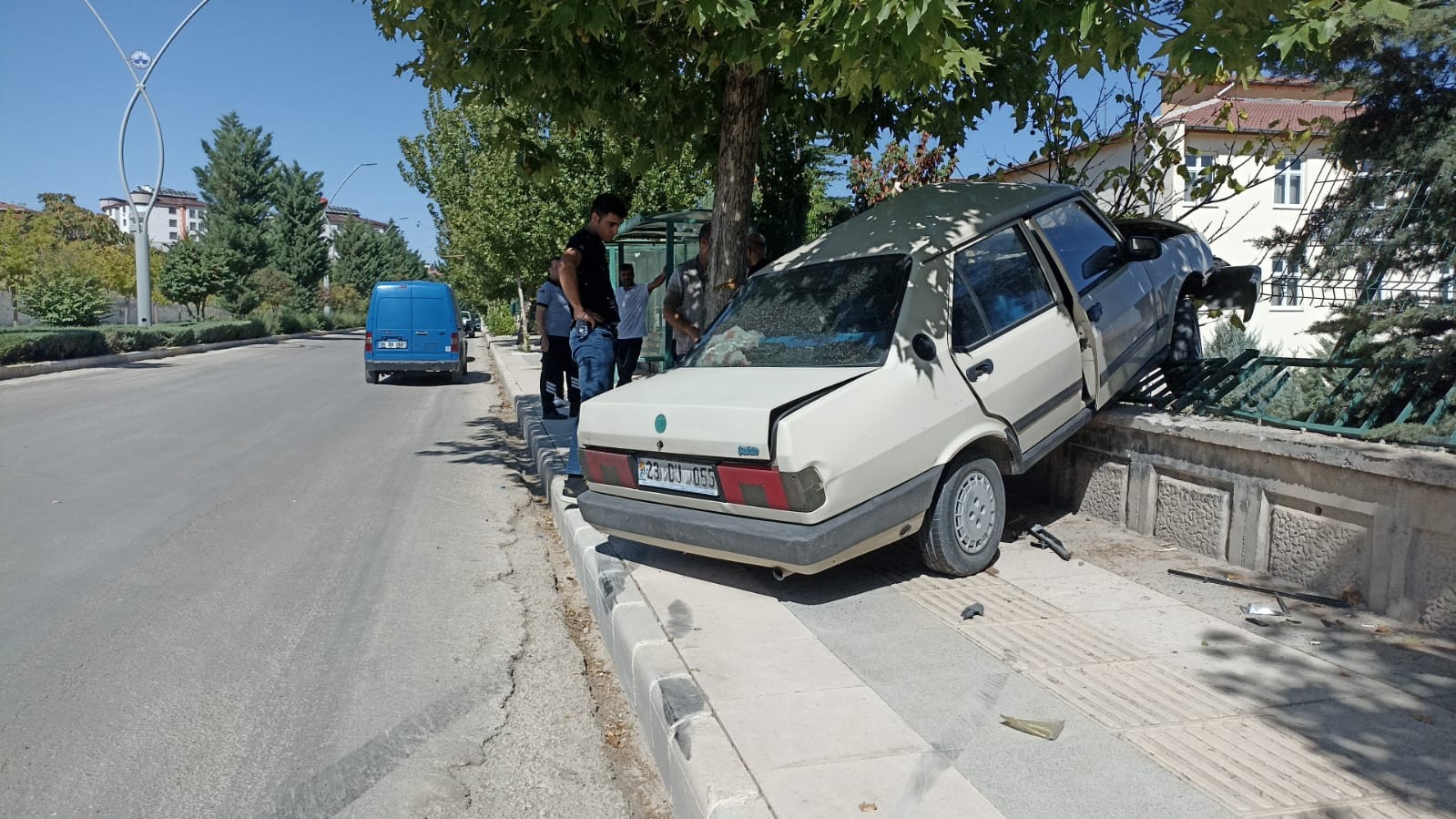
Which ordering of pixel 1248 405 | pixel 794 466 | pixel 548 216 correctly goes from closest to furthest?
1. pixel 794 466
2. pixel 1248 405
3. pixel 548 216

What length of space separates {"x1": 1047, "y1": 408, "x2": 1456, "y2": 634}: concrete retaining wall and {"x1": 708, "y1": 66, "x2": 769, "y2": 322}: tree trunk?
280 cm

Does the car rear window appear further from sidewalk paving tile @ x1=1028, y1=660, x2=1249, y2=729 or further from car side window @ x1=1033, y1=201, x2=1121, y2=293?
sidewalk paving tile @ x1=1028, y1=660, x2=1249, y2=729

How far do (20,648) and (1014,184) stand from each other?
19.2ft

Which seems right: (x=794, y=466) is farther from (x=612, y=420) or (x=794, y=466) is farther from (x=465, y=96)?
(x=465, y=96)

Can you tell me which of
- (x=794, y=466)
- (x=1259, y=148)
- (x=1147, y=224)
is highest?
(x=1259, y=148)

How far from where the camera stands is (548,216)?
2219 centimetres

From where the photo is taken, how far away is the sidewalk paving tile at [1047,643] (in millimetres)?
4004

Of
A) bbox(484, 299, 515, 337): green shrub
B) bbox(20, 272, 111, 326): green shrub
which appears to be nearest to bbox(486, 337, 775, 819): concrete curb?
bbox(20, 272, 111, 326): green shrub

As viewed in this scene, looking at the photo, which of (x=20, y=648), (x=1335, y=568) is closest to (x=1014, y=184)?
(x=1335, y=568)

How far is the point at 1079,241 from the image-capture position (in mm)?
5984

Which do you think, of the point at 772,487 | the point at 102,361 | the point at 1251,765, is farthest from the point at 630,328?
the point at 102,361

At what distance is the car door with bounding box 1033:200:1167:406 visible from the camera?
18.9ft

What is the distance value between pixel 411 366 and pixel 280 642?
15.1 metres

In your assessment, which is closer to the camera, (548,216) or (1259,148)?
(1259,148)
